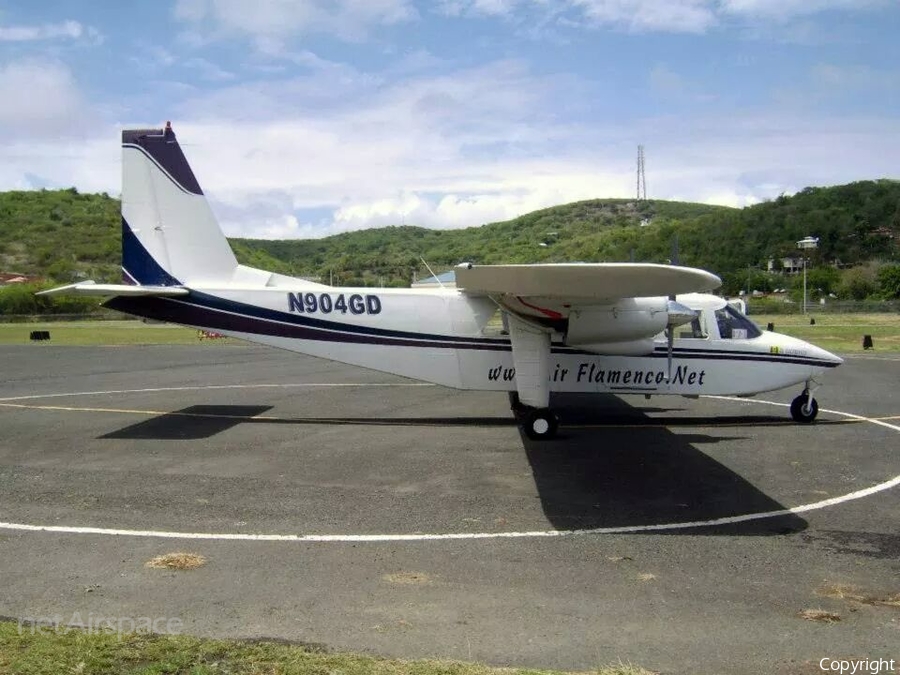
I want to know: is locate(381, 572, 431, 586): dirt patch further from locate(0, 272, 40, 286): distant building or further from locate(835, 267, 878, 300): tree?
locate(0, 272, 40, 286): distant building

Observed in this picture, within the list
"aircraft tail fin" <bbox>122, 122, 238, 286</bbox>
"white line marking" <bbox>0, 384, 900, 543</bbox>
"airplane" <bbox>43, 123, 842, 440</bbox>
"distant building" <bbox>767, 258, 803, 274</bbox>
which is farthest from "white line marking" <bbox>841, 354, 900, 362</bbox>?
"distant building" <bbox>767, 258, 803, 274</bbox>

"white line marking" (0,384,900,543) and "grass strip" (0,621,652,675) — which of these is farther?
"white line marking" (0,384,900,543)

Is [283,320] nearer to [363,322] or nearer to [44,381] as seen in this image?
[363,322]

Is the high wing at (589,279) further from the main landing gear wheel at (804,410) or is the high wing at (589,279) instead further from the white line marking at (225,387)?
the white line marking at (225,387)

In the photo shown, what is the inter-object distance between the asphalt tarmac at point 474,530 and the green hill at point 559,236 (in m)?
15.2

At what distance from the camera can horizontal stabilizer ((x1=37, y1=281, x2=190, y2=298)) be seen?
12168 mm

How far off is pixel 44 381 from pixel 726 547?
19378 millimetres

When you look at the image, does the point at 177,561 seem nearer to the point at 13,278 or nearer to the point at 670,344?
the point at 670,344

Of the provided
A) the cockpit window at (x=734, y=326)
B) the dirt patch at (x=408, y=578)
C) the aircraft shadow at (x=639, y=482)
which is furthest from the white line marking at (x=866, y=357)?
the dirt patch at (x=408, y=578)

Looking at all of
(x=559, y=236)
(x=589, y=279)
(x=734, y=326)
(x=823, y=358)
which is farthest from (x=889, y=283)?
(x=589, y=279)

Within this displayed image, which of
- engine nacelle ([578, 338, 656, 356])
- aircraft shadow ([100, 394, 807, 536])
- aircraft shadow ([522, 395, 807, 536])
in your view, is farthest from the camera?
engine nacelle ([578, 338, 656, 356])

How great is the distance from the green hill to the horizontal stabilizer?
13.1m

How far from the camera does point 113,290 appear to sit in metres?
12.7

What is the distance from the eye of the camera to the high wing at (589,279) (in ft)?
25.3
